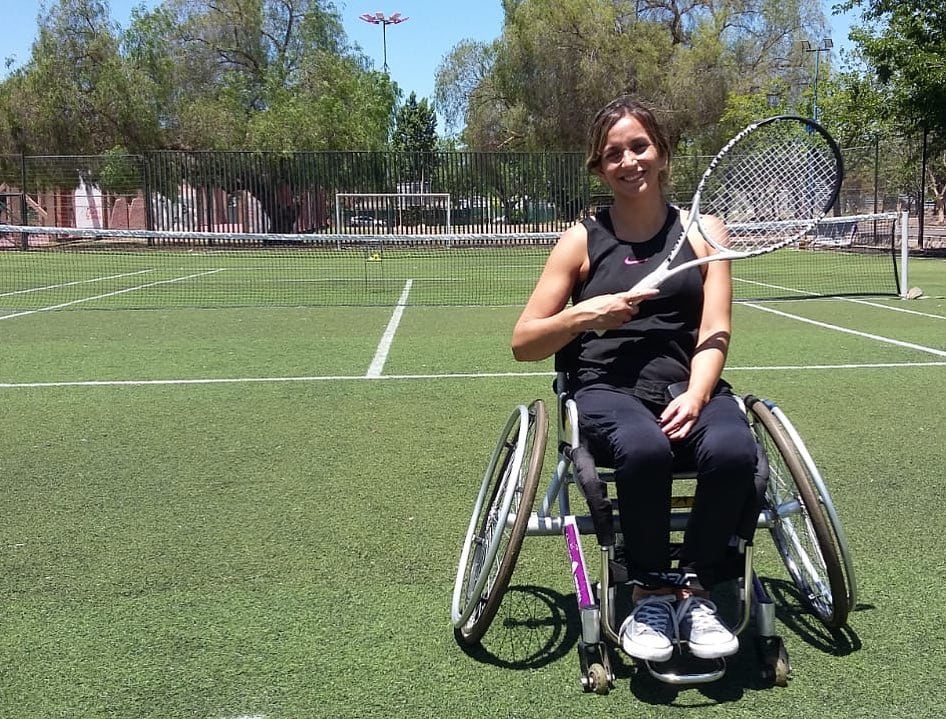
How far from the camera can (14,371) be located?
7.73m

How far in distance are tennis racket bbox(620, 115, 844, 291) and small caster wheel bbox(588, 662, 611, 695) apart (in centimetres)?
147

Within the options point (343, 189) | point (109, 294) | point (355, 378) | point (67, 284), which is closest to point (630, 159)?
point (355, 378)

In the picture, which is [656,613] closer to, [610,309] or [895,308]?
[610,309]

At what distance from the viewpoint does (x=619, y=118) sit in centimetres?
295

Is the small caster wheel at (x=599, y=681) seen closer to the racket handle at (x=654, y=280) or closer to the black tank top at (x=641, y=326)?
the black tank top at (x=641, y=326)

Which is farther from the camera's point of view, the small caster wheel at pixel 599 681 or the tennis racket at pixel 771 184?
the tennis racket at pixel 771 184

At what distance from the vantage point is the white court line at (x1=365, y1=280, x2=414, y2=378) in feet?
25.2

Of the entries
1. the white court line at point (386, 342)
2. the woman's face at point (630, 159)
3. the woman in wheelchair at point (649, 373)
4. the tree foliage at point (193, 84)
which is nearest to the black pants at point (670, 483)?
the woman in wheelchair at point (649, 373)

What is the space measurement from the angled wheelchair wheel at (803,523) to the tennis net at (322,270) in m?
5.73

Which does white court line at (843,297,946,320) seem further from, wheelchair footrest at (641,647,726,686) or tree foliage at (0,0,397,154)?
tree foliage at (0,0,397,154)

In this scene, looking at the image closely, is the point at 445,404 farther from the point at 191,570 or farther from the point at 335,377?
the point at 191,570

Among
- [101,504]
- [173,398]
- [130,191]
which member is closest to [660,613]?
[101,504]

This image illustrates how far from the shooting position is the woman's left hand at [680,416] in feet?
8.74

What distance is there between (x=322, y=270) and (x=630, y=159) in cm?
1757
